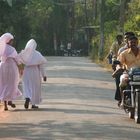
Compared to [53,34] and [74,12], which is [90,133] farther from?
[74,12]

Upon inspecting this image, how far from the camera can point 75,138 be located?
10367mm

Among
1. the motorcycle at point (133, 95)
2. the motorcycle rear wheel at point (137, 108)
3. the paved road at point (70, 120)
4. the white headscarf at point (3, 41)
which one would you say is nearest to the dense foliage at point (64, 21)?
the paved road at point (70, 120)

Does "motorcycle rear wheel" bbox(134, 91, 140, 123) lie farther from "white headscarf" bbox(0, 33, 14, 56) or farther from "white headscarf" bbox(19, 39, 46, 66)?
"white headscarf" bbox(0, 33, 14, 56)

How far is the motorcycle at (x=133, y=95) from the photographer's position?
12.4 metres

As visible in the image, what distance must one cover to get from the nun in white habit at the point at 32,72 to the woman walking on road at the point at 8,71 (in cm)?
26

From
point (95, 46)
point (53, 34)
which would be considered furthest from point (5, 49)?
point (53, 34)

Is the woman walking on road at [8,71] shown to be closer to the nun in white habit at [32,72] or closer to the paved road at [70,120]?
the nun in white habit at [32,72]

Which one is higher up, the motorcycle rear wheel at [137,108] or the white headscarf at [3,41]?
the white headscarf at [3,41]

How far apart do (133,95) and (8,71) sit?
4576mm

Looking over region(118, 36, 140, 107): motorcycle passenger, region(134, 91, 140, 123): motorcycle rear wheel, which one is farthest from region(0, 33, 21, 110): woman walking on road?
region(134, 91, 140, 123): motorcycle rear wheel

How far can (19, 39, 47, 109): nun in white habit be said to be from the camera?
1591 cm

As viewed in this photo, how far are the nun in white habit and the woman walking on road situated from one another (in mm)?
259

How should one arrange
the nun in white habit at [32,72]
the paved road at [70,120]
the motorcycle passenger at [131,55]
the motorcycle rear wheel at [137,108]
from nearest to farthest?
the paved road at [70,120], the motorcycle rear wheel at [137,108], the motorcycle passenger at [131,55], the nun in white habit at [32,72]

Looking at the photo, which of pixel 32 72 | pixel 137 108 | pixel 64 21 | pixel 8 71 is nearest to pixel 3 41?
pixel 8 71
